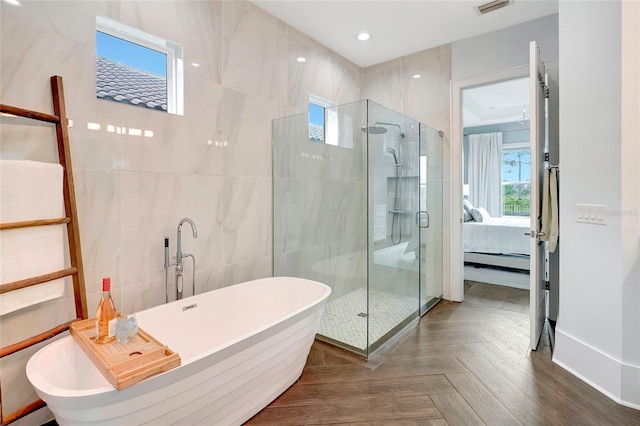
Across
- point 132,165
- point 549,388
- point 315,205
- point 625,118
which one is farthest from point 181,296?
point 625,118

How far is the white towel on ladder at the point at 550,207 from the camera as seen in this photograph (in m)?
2.55

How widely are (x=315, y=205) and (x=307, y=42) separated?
66.6 inches

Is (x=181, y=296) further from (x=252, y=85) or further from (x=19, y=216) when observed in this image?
(x=252, y=85)

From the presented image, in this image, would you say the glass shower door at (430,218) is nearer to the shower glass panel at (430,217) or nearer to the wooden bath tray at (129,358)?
the shower glass panel at (430,217)

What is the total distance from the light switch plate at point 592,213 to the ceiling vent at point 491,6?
72.2 inches

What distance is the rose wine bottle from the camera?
58.0 inches

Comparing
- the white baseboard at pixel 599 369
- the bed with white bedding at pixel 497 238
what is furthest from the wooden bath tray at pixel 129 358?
the bed with white bedding at pixel 497 238

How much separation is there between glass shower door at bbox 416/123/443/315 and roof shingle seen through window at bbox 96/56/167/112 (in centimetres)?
241

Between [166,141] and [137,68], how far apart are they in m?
A: 0.53

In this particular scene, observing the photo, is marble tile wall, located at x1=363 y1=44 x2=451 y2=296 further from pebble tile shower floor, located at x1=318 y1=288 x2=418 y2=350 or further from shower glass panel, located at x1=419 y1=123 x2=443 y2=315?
pebble tile shower floor, located at x1=318 y1=288 x2=418 y2=350

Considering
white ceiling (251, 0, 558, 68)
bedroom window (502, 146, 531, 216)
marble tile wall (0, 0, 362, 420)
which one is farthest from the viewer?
bedroom window (502, 146, 531, 216)

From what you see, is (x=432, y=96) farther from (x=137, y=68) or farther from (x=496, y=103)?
(x=496, y=103)

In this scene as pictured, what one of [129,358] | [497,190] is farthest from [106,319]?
[497,190]

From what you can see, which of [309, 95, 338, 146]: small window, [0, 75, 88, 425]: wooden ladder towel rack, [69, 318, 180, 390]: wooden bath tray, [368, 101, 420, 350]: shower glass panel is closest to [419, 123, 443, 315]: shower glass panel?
[368, 101, 420, 350]: shower glass panel
